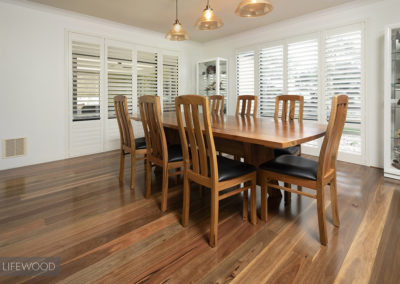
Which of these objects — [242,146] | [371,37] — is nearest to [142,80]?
[242,146]

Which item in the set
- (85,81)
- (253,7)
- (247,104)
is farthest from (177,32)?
(85,81)

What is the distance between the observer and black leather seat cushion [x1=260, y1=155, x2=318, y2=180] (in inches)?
65.8

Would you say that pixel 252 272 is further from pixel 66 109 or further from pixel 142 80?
pixel 142 80

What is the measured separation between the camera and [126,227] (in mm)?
1866

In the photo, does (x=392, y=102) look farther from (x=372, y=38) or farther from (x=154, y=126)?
(x=154, y=126)

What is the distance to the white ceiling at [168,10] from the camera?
11.3 ft

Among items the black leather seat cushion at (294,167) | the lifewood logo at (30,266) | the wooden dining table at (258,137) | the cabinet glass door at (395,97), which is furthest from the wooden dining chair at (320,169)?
the cabinet glass door at (395,97)

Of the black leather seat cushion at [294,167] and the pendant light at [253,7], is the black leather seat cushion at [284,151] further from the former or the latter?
the pendant light at [253,7]

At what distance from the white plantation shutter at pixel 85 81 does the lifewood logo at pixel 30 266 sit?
3.04 metres

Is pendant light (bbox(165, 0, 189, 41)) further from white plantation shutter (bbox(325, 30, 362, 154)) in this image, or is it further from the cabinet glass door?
the cabinet glass door

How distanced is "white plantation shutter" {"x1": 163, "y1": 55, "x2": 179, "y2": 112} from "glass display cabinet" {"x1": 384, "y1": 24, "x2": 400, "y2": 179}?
3853 millimetres

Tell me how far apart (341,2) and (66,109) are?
4.55m

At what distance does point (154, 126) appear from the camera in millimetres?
2162

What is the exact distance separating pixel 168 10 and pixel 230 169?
3066mm
